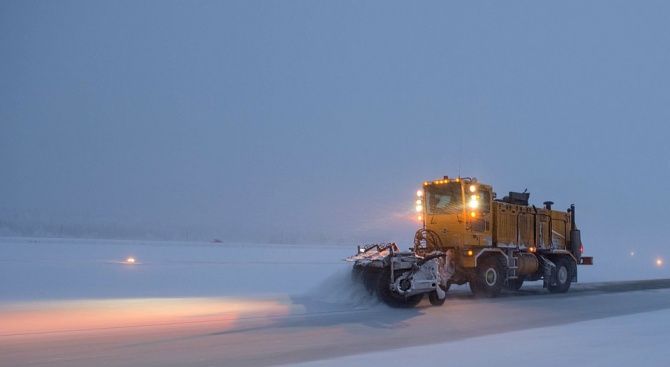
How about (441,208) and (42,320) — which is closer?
(42,320)

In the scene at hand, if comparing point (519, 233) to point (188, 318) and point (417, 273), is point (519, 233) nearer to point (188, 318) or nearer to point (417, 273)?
point (417, 273)

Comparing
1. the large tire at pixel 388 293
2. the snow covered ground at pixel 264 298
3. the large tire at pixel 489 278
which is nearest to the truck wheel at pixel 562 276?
the large tire at pixel 489 278

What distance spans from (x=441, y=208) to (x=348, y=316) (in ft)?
20.7

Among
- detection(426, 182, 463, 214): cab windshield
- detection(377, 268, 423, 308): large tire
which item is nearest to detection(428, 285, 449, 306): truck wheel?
detection(377, 268, 423, 308): large tire

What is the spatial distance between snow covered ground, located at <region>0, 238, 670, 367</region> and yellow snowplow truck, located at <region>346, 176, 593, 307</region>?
1.14 meters

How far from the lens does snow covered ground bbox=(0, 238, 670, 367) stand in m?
9.16

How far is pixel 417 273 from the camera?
1612 cm

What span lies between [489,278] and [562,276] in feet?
15.5

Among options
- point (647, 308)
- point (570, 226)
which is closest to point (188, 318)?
point (647, 308)

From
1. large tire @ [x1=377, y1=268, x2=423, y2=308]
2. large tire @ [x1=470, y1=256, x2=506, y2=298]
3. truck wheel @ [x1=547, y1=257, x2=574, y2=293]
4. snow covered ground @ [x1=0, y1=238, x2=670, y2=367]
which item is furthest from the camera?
truck wheel @ [x1=547, y1=257, x2=574, y2=293]

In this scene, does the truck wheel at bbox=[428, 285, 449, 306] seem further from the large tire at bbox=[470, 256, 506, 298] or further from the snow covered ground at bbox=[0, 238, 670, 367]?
the large tire at bbox=[470, 256, 506, 298]

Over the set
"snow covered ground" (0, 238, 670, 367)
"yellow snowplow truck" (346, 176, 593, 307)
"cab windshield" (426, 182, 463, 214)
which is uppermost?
"cab windshield" (426, 182, 463, 214)

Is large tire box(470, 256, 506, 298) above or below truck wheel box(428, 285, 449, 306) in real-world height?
above

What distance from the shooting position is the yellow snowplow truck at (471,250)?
635 inches
